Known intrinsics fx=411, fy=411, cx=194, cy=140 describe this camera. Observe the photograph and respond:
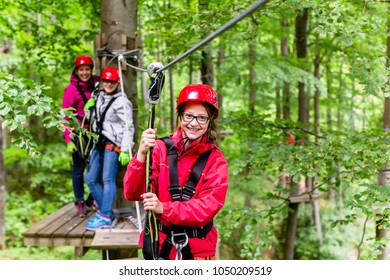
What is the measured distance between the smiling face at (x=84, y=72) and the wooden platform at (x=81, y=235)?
152 centimetres

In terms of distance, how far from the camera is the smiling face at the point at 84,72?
435 centimetres

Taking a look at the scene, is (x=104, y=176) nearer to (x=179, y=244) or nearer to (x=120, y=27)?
(x=120, y=27)

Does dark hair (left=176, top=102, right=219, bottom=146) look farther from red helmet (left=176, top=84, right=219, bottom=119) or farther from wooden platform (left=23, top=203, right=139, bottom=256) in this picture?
wooden platform (left=23, top=203, right=139, bottom=256)

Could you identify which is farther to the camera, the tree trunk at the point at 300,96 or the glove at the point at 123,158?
the tree trunk at the point at 300,96

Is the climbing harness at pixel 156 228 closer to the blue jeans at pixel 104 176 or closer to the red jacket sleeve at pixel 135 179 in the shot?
the red jacket sleeve at pixel 135 179

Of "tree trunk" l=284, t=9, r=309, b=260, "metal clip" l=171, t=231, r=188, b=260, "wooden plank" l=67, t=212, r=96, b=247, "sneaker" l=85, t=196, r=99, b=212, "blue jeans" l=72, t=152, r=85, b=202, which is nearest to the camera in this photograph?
"metal clip" l=171, t=231, r=188, b=260

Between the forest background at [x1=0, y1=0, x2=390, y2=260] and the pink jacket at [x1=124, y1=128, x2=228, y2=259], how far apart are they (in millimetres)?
615

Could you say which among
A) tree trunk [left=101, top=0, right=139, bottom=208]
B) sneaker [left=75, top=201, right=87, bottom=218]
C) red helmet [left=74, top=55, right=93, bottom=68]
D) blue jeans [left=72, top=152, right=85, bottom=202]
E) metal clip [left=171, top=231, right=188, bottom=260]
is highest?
tree trunk [left=101, top=0, right=139, bottom=208]

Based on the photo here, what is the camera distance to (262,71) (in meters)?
7.96

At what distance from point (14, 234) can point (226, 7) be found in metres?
9.46

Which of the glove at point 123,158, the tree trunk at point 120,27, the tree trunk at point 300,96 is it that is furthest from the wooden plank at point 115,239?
the tree trunk at point 300,96

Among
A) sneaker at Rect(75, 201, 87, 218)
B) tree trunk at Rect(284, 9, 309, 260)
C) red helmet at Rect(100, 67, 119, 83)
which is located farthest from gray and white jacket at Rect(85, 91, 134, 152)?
tree trunk at Rect(284, 9, 309, 260)

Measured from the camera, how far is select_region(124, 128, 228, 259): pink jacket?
218 cm
